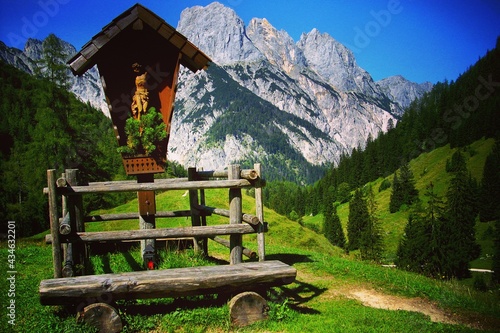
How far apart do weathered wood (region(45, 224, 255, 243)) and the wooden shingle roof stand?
464 centimetres

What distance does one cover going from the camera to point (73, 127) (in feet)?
115

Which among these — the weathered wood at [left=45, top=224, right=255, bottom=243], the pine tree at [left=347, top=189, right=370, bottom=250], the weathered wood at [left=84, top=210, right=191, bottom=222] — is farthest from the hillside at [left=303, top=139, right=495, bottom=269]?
the weathered wood at [left=45, top=224, right=255, bottom=243]

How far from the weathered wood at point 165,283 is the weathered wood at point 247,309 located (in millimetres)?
245

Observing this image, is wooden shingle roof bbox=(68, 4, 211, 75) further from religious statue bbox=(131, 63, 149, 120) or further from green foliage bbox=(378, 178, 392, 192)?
green foliage bbox=(378, 178, 392, 192)

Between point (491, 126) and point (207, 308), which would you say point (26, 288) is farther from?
point (491, 126)

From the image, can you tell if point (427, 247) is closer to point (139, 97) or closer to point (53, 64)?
point (139, 97)

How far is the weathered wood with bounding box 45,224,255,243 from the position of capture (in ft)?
21.8

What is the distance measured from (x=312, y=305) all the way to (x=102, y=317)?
5224mm

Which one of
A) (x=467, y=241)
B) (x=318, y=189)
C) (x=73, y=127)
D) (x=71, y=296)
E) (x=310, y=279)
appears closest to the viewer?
(x=71, y=296)

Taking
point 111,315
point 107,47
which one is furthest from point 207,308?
point 107,47

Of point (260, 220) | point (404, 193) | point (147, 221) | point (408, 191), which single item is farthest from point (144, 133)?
point (404, 193)

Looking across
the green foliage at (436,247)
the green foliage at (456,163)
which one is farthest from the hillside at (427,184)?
the green foliage at (436,247)

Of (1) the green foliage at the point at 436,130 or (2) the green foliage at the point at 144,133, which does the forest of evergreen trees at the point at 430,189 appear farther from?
(2) the green foliage at the point at 144,133

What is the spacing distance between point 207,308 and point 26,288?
17.3 ft
